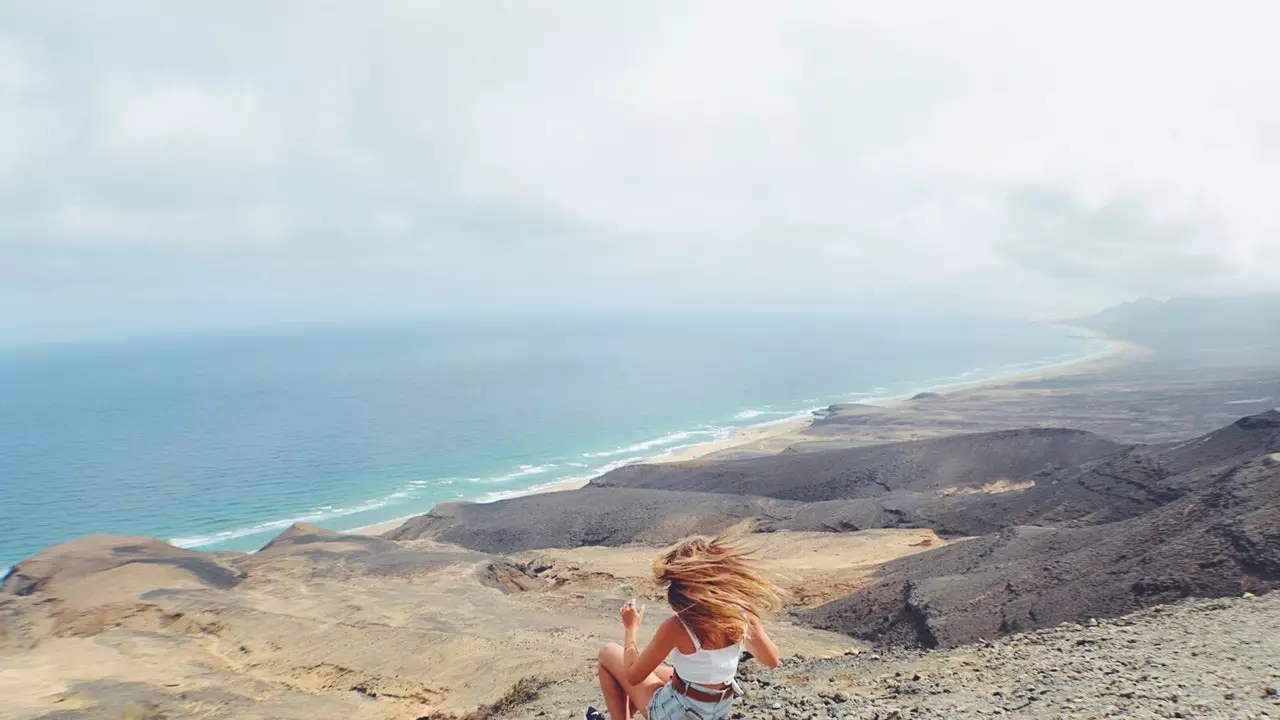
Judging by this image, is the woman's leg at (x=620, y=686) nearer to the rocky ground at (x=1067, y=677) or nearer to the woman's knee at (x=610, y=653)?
the woman's knee at (x=610, y=653)

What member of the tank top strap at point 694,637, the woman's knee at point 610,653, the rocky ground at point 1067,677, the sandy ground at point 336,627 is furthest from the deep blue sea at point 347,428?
the tank top strap at point 694,637

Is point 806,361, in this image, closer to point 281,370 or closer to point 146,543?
point 281,370

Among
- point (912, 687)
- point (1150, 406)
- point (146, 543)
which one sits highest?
point (912, 687)

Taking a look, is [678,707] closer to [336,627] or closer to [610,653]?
[610,653]

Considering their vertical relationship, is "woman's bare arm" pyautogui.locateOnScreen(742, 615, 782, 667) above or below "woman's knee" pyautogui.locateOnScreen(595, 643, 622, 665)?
above

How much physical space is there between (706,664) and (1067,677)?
199 inches

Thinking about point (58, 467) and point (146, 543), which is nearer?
point (146, 543)

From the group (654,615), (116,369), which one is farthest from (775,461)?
A: (116,369)

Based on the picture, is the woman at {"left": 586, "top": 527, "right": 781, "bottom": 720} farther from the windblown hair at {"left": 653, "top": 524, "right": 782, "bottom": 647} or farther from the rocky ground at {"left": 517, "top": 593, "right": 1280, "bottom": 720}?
the rocky ground at {"left": 517, "top": 593, "right": 1280, "bottom": 720}

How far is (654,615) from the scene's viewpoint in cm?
1761

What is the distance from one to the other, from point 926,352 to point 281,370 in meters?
163

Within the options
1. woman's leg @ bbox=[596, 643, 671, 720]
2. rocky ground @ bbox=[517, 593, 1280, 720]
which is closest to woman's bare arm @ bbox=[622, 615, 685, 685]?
woman's leg @ bbox=[596, 643, 671, 720]

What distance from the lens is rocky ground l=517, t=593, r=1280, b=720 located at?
18.9 feet

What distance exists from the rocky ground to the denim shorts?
8.94 ft
